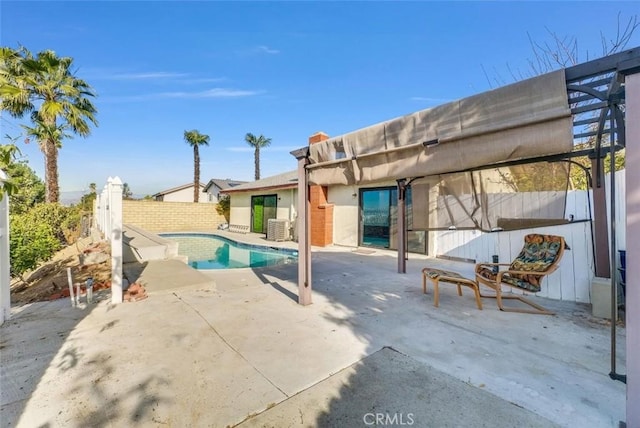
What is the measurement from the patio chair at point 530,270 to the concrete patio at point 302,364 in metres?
0.37

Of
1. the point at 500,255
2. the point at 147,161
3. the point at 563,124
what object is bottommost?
the point at 500,255

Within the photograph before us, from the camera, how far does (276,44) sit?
10617 mm

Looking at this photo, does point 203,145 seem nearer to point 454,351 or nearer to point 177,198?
point 177,198

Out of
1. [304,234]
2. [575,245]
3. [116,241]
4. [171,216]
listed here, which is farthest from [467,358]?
[171,216]

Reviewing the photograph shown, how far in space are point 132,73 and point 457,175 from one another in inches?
524

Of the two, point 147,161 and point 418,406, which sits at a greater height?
point 147,161

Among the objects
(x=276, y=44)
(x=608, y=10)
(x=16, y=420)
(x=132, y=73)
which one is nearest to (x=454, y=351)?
(x=16, y=420)

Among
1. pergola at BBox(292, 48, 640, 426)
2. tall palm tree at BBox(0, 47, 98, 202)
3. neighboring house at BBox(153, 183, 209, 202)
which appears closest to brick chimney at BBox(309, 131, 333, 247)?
pergola at BBox(292, 48, 640, 426)

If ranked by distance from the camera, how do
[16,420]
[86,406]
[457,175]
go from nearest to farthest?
[16,420] < [86,406] < [457,175]

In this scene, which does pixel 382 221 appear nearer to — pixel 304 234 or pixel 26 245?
pixel 304 234

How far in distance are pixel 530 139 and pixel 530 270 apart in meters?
3.03

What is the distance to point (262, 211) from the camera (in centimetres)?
1742

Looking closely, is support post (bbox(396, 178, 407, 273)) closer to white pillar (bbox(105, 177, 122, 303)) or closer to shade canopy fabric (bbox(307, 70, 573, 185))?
shade canopy fabric (bbox(307, 70, 573, 185))

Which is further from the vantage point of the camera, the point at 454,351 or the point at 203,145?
the point at 203,145
